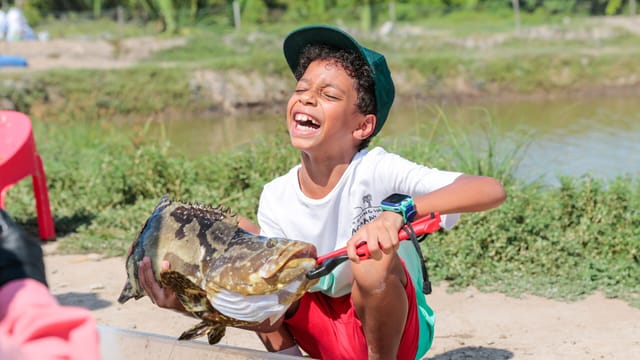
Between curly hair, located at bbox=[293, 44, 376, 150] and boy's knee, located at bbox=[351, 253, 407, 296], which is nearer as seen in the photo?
boy's knee, located at bbox=[351, 253, 407, 296]

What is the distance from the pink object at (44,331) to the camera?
125cm

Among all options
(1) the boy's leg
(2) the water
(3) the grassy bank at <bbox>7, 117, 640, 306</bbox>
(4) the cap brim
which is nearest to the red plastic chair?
(3) the grassy bank at <bbox>7, 117, 640, 306</bbox>

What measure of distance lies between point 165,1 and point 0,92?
25.9 ft

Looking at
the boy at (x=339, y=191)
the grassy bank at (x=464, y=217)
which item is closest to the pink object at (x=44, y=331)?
the boy at (x=339, y=191)

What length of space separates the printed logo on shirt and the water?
261cm

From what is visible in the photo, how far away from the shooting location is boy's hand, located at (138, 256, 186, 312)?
223 cm

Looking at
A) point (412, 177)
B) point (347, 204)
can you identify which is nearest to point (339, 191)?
point (347, 204)

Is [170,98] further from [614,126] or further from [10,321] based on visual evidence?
[10,321]

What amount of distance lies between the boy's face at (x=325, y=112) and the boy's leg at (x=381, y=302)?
419mm

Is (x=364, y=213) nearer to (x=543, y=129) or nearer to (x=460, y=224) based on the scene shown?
(x=460, y=224)

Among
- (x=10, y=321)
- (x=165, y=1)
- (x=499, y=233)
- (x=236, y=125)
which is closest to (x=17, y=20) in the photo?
(x=165, y=1)

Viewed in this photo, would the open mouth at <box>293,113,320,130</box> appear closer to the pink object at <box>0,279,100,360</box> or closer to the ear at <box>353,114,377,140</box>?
the ear at <box>353,114,377,140</box>

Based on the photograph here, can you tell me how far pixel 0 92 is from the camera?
12.1m

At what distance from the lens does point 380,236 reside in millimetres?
2031
